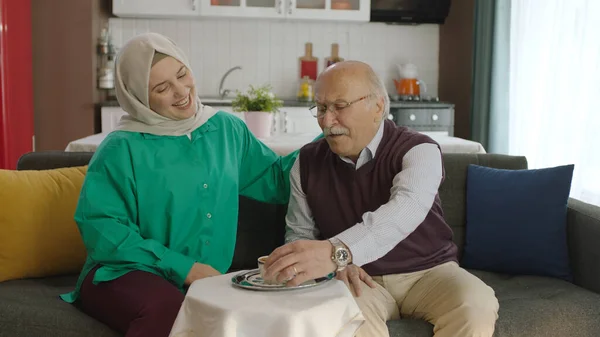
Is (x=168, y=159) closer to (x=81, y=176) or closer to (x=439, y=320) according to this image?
(x=81, y=176)

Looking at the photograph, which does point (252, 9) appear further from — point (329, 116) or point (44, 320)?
point (44, 320)

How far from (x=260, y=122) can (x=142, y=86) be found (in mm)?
1416

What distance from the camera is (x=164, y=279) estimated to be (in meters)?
2.17

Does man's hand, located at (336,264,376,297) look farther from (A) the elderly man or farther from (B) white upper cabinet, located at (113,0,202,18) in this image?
(B) white upper cabinet, located at (113,0,202,18)

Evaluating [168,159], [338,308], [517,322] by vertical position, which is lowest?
[517,322]

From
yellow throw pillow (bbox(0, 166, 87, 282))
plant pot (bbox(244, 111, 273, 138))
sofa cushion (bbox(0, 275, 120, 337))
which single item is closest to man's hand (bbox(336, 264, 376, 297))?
sofa cushion (bbox(0, 275, 120, 337))

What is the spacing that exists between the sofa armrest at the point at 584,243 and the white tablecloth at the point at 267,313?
119 centimetres

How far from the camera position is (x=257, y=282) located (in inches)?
68.1

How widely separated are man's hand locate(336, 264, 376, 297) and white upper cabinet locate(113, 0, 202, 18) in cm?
402

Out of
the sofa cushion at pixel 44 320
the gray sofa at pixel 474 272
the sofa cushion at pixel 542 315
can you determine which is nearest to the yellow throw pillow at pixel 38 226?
the gray sofa at pixel 474 272

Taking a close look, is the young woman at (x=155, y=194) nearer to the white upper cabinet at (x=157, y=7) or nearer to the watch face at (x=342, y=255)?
the watch face at (x=342, y=255)

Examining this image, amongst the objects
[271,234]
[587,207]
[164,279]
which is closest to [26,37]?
[271,234]

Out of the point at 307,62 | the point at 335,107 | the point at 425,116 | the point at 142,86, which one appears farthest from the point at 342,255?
the point at 307,62

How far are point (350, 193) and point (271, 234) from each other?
0.51 meters
